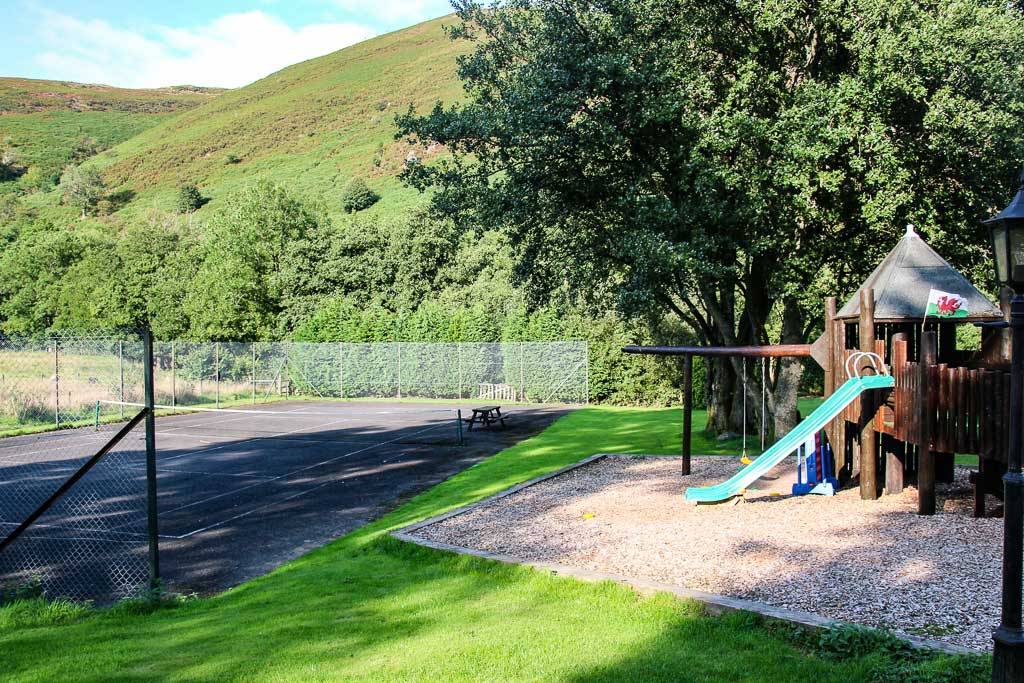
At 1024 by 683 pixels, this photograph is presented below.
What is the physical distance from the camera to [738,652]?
17.1ft

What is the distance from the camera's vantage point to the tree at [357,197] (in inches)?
3241

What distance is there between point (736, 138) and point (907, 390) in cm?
586

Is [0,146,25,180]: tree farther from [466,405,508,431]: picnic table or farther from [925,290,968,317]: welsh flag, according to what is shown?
[925,290,968,317]: welsh flag

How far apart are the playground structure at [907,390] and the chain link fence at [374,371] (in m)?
19.8

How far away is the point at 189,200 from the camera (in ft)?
299

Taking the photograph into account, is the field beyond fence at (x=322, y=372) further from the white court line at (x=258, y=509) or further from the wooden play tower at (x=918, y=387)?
the wooden play tower at (x=918, y=387)

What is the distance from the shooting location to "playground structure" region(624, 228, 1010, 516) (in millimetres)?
8383

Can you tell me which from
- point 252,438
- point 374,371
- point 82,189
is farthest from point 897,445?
point 82,189

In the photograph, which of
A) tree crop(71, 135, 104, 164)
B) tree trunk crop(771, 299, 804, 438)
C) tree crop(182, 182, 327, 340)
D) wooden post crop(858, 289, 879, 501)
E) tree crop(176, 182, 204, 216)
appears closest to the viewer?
wooden post crop(858, 289, 879, 501)

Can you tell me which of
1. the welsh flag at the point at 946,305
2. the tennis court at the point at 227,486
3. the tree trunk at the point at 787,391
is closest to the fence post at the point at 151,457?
the tennis court at the point at 227,486

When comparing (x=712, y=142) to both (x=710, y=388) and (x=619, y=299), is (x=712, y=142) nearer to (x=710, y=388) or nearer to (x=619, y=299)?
(x=619, y=299)

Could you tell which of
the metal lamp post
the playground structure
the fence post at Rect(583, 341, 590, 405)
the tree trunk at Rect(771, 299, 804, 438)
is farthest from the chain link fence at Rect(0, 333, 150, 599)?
the fence post at Rect(583, 341, 590, 405)

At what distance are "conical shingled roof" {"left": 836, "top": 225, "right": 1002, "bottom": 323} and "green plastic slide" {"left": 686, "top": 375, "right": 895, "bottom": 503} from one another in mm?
1046

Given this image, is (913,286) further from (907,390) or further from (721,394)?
(721,394)
